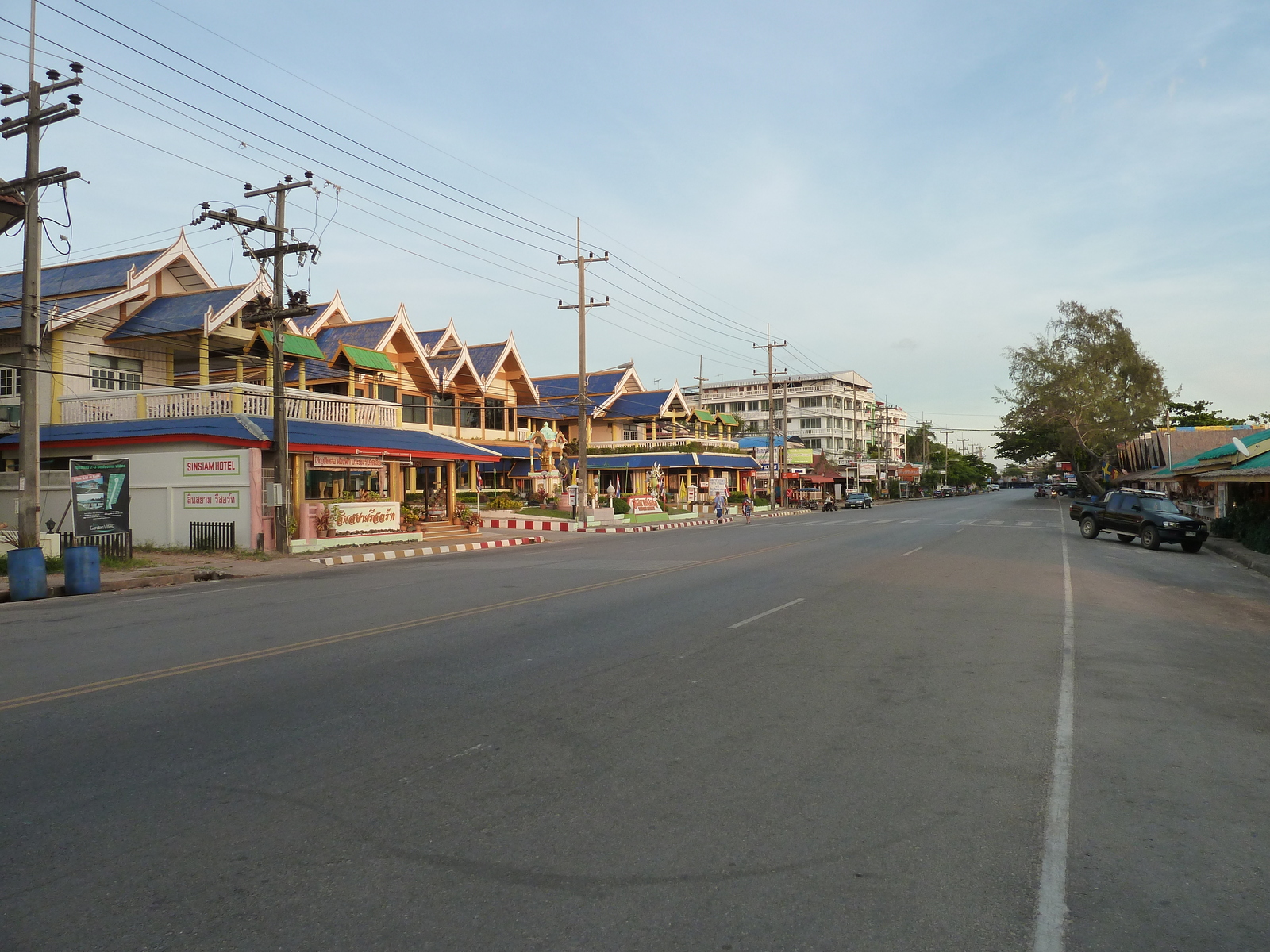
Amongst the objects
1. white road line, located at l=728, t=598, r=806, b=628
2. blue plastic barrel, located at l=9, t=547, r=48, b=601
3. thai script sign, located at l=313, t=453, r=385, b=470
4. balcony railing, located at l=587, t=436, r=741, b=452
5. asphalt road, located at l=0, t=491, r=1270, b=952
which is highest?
balcony railing, located at l=587, t=436, r=741, b=452

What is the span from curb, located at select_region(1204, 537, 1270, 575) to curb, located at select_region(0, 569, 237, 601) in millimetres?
23133

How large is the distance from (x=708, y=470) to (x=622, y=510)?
19.4 meters

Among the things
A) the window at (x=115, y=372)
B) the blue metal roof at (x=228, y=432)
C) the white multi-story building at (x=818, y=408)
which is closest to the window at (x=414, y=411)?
the blue metal roof at (x=228, y=432)

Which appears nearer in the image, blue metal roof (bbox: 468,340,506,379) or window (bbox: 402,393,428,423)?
window (bbox: 402,393,428,423)

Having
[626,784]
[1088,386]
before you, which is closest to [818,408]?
[1088,386]

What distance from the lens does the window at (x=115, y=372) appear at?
91.6 feet

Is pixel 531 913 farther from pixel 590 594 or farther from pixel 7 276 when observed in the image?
pixel 7 276

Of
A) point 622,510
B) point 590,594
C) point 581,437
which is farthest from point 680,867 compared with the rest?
point 622,510

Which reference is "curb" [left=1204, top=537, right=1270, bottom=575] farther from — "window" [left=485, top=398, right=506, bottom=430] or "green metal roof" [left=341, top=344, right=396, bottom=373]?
"window" [left=485, top=398, right=506, bottom=430]

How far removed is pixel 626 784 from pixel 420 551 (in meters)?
21.7

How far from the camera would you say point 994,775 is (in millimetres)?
5367

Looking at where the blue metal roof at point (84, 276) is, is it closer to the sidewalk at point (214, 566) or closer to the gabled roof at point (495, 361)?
the sidewalk at point (214, 566)

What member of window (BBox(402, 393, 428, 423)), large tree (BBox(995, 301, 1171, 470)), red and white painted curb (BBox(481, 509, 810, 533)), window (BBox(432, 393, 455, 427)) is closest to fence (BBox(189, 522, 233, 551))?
red and white painted curb (BBox(481, 509, 810, 533))

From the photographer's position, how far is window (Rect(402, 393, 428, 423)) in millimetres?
42188
